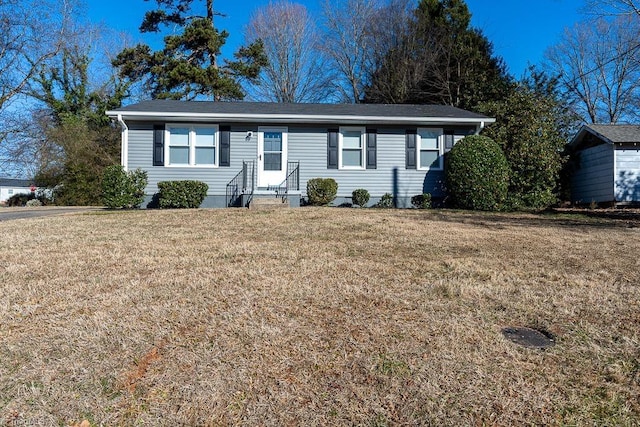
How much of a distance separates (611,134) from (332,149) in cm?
1005

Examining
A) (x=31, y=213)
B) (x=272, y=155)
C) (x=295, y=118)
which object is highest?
(x=295, y=118)

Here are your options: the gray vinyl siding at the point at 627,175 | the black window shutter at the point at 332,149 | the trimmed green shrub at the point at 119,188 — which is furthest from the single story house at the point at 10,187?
the gray vinyl siding at the point at 627,175

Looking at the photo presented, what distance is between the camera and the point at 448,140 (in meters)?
12.2

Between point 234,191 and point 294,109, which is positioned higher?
point 294,109

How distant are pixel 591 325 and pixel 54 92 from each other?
93.7 feet

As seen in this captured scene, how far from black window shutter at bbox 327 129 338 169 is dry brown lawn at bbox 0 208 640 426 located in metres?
7.12

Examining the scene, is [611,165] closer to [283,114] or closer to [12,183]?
[283,114]

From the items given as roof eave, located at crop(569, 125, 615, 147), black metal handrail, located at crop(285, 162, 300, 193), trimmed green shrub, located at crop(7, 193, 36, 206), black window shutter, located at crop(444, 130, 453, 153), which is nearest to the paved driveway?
black metal handrail, located at crop(285, 162, 300, 193)

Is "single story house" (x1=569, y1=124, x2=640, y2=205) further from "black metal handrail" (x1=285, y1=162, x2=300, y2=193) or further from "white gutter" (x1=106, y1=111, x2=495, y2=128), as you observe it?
"black metal handrail" (x1=285, y1=162, x2=300, y2=193)

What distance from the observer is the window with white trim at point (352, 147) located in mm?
Answer: 12078

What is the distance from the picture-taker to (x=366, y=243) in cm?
543

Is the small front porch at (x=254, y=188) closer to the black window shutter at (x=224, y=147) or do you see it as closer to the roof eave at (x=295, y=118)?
the black window shutter at (x=224, y=147)

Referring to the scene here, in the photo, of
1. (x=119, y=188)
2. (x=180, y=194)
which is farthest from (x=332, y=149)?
(x=119, y=188)

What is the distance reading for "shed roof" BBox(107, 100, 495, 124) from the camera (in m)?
11.2
